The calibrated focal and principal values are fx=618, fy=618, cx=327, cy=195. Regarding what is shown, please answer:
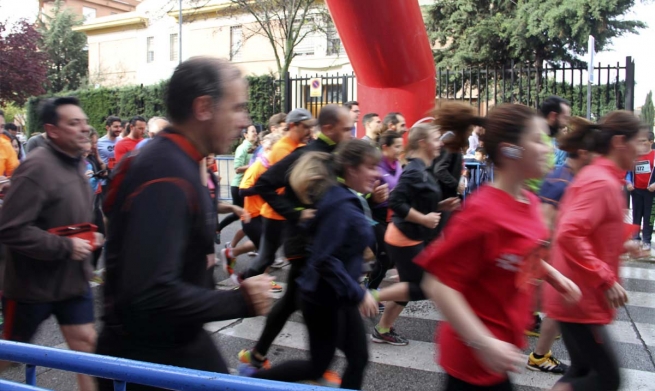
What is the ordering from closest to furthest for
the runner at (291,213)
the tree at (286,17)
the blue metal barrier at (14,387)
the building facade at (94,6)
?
the blue metal barrier at (14,387) → the runner at (291,213) → the tree at (286,17) → the building facade at (94,6)

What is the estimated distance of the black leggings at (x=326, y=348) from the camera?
3396mm

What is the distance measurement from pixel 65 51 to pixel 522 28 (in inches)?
1457

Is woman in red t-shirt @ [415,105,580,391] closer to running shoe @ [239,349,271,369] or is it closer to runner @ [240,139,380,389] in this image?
runner @ [240,139,380,389]

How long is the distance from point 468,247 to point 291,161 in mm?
2790

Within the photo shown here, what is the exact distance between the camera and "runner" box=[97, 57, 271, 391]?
1.66 meters

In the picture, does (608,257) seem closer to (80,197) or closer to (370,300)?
(370,300)

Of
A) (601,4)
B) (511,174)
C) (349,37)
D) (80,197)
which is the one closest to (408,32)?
(349,37)

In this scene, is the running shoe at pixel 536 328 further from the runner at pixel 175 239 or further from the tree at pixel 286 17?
the tree at pixel 286 17

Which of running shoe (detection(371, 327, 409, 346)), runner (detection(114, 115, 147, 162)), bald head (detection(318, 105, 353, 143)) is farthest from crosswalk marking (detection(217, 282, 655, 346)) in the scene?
runner (detection(114, 115, 147, 162))

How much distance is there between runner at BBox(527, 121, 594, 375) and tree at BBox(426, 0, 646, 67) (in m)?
16.3

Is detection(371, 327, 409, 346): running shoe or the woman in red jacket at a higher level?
the woman in red jacket

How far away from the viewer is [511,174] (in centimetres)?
226

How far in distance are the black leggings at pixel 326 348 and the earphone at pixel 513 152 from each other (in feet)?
4.78

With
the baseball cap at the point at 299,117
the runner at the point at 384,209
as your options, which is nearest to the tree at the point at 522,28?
the runner at the point at 384,209
